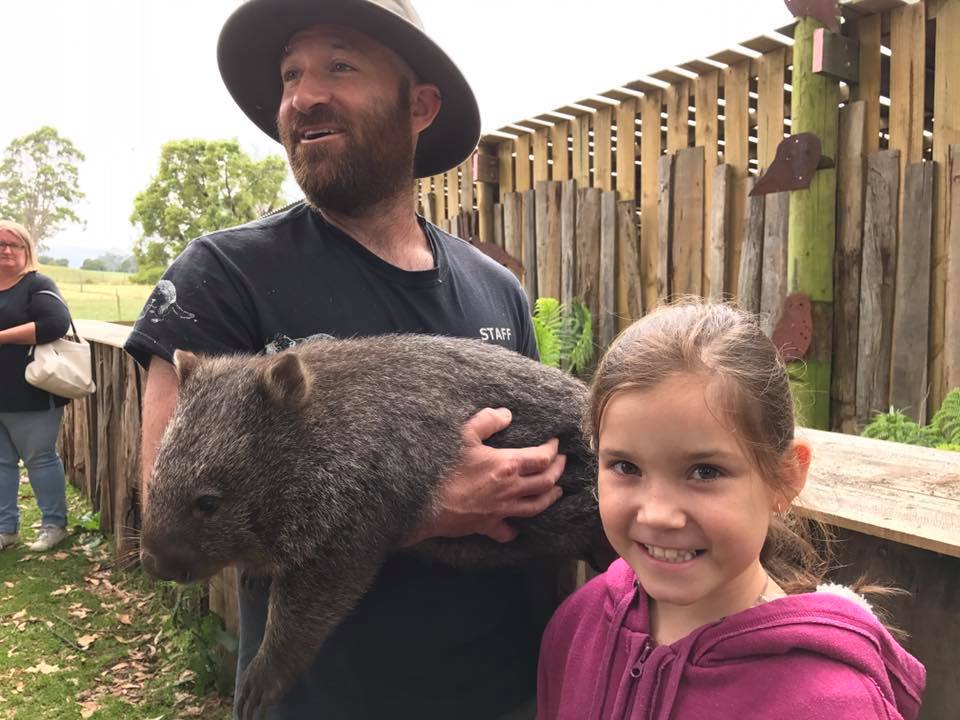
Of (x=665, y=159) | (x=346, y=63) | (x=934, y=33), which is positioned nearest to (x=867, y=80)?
(x=934, y=33)

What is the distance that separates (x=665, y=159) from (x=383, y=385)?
5117 mm

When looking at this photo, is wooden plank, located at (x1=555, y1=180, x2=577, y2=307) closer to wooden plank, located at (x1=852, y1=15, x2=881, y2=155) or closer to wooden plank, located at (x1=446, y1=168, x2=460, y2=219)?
wooden plank, located at (x1=446, y1=168, x2=460, y2=219)

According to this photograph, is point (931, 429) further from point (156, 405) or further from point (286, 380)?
→ point (156, 405)

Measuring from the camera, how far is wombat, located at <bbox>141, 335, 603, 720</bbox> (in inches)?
83.4

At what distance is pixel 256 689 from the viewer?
6.86 ft

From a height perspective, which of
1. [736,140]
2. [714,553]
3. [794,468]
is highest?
[736,140]

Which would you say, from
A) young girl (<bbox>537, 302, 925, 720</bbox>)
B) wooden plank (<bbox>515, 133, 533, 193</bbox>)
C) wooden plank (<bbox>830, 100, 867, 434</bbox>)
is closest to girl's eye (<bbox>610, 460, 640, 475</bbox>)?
young girl (<bbox>537, 302, 925, 720</bbox>)

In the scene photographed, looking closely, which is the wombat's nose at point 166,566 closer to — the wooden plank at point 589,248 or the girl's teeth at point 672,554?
the girl's teeth at point 672,554

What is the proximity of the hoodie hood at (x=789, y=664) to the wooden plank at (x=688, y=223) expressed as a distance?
5059mm

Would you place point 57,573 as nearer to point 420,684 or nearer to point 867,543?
point 420,684

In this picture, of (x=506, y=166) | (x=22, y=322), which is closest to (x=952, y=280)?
(x=506, y=166)

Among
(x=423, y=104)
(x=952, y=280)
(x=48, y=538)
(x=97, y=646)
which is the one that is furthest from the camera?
(x=48, y=538)

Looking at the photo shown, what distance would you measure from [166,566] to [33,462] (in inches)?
241

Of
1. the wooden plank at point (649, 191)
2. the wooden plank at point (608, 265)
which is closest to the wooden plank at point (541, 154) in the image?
the wooden plank at point (608, 265)
